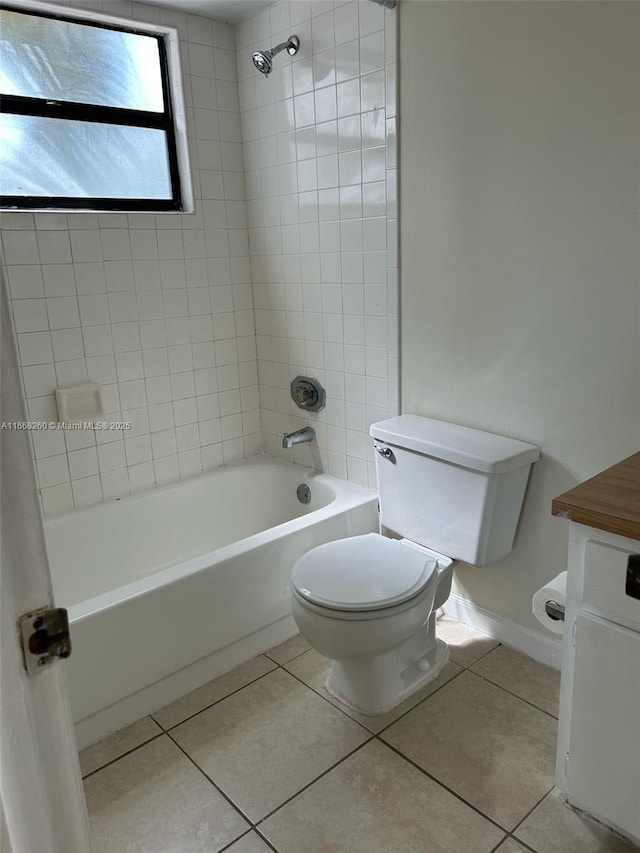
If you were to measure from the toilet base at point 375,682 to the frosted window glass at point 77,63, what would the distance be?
7.07ft

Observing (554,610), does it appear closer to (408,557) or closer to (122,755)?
(408,557)

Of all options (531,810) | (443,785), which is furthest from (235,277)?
(531,810)

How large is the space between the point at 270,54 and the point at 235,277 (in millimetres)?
854

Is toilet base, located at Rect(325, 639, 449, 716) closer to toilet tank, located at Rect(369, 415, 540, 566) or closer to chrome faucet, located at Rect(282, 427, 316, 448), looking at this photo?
toilet tank, located at Rect(369, 415, 540, 566)

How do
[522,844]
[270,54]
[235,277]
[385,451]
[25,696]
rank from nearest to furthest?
[25,696] < [522,844] < [385,451] < [270,54] < [235,277]

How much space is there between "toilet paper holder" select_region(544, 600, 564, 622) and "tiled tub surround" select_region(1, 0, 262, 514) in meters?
1.70

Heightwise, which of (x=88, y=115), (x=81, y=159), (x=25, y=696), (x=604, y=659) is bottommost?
(x=604, y=659)

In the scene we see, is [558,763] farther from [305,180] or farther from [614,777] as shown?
[305,180]

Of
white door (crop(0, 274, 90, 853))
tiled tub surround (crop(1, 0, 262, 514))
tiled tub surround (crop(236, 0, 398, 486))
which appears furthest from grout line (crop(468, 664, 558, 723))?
white door (crop(0, 274, 90, 853))

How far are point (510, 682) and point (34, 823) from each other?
1.67 m

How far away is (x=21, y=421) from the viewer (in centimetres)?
58

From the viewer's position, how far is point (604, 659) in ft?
4.23

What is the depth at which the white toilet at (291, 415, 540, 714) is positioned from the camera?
1.72m

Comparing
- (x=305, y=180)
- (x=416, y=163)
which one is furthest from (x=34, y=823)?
(x=305, y=180)
